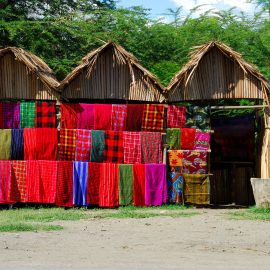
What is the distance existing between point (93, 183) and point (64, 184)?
615 mm

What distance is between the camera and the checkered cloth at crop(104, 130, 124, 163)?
13789mm

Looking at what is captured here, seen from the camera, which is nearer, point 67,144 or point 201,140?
point 67,144

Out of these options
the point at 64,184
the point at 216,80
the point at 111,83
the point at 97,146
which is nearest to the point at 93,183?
the point at 64,184

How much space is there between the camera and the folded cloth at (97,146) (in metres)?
13.8

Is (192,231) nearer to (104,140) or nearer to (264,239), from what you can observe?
(264,239)

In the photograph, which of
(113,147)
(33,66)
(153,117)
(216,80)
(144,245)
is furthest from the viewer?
(216,80)

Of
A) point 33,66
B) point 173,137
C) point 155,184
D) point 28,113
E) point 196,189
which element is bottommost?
point 196,189

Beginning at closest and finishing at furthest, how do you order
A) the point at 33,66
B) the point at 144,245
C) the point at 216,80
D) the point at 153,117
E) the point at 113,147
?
the point at 144,245, the point at 33,66, the point at 113,147, the point at 153,117, the point at 216,80

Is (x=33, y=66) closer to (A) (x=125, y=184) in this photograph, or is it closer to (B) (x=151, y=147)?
(B) (x=151, y=147)

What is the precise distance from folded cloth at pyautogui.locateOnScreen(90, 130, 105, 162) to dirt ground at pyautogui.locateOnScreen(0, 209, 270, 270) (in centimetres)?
212

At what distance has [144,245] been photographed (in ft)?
29.6

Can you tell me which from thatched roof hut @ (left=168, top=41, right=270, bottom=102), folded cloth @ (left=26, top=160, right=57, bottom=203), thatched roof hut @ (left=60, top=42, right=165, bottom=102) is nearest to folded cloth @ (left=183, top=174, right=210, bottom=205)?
thatched roof hut @ (left=168, top=41, right=270, bottom=102)

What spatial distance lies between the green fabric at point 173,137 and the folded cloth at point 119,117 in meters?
0.98

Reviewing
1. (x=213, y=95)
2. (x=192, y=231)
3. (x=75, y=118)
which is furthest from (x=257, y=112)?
(x=192, y=231)
